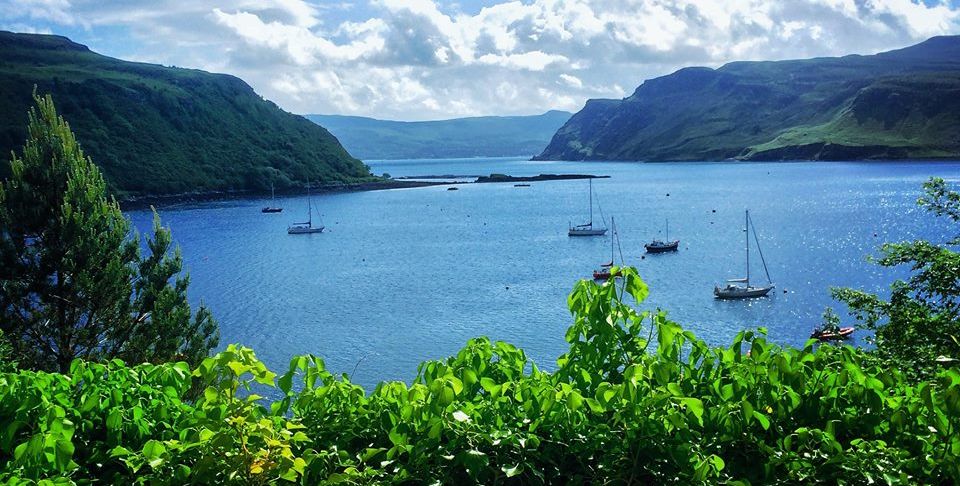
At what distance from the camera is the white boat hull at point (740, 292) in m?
58.8

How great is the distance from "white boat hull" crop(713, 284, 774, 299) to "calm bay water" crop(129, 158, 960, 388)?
3.47 feet

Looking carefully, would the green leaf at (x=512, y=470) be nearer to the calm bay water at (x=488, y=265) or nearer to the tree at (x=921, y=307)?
the calm bay water at (x=488, y=265)

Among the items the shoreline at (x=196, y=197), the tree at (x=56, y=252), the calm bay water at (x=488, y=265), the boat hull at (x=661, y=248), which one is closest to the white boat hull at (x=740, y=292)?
the calm bay water at (x=488, y=265)

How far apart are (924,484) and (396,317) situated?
53.6m

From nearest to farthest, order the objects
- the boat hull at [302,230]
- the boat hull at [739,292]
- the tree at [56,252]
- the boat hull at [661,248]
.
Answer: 1. the tree at [56,252]
2. the boat hull at [739,292]
3. the boat hull at [661,248]
4. the boat hull at [302,230]

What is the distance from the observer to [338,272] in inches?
3147

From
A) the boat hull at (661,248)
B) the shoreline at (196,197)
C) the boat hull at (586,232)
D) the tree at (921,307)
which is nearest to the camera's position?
the tree at (921,307)

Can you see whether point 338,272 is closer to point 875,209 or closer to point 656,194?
point 875,209

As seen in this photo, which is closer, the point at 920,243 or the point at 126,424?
the point at 126,424

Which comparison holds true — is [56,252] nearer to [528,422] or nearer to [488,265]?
[528,422]

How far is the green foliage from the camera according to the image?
3.96 metres

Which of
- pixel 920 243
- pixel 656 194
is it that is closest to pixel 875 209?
pixel 656 194

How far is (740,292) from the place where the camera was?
193 ft

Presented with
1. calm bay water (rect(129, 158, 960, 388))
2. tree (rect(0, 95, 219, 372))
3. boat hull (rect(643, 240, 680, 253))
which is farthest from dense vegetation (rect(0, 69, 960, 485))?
boat hull (rect(643, 240, 680, 253))
